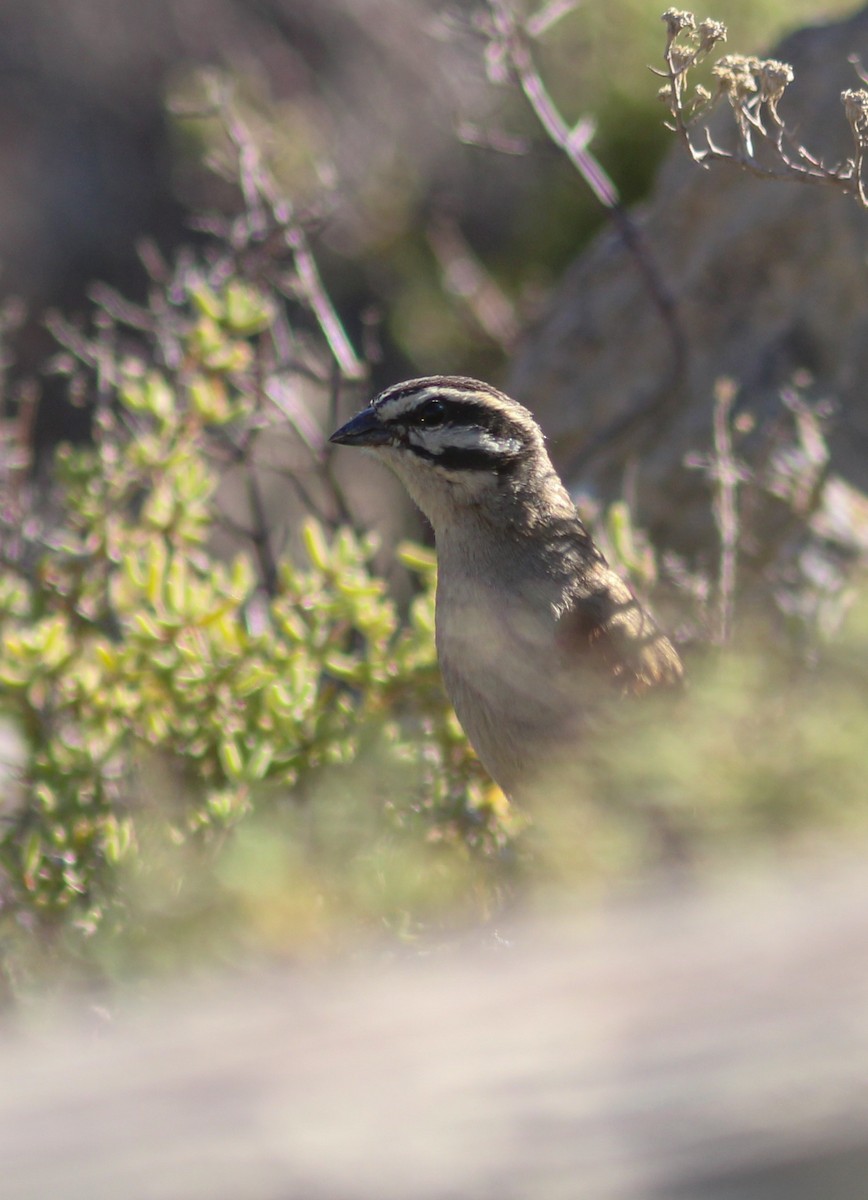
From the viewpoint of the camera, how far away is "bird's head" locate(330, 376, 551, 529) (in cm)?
415

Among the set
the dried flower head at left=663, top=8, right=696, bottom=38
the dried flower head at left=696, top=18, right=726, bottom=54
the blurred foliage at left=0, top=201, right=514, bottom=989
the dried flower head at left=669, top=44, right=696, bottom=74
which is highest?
the dried flower head at left=663, top=8, right=696, bottom=38

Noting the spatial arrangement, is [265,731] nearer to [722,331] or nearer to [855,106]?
[855,106]

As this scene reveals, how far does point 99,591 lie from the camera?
4949 mm

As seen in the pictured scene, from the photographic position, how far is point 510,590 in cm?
402

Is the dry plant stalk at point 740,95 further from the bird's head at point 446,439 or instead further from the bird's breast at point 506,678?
the bird's breast at point 506,678

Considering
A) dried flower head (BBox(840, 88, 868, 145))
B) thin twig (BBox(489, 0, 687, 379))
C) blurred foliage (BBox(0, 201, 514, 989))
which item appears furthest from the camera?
thin twig (BBox(489, 0, 687, 379))

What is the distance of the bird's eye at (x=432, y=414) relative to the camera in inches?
163

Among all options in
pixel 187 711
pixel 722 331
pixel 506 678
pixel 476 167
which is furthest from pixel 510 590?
pixel 476 167

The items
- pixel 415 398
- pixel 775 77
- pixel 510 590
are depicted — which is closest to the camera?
pixel 775 77

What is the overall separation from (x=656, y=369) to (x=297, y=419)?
1424 millimetres

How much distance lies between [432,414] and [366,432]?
19 cm

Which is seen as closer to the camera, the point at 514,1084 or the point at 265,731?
the point at 514,1084

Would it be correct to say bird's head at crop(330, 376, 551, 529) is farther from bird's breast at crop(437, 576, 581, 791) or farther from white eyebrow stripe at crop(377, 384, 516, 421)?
bird's breast at crop(437, 576, 581, 791)

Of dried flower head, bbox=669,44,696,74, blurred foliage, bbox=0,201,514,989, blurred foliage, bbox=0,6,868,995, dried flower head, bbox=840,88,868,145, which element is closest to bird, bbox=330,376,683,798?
blurred foliage, bbox=0,6,868,995
